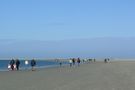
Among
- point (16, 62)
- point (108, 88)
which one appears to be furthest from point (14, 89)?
point (16, 62)

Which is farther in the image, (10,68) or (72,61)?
(72,61)

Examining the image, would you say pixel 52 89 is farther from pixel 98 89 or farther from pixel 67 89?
pixel 98 89

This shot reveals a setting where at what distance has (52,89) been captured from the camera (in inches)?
906

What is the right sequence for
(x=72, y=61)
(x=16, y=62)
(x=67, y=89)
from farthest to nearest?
1. (x=72, y=61)
2. (x=16, y=62)
3. (x=67, y=89)

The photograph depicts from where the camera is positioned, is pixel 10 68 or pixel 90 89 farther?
pixel 10 68

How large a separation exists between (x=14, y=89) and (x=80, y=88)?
3545mm

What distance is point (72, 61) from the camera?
79062 mm

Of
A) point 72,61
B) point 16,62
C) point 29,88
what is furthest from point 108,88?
point 72,61

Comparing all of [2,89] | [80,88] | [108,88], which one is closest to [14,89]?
[2,89]

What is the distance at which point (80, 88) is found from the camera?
23.7 meters

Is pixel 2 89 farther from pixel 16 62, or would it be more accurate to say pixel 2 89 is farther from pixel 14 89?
pixel 16 62

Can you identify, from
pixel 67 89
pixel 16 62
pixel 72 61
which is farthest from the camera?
pixel 72 61

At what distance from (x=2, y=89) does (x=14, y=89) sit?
0.63 meters

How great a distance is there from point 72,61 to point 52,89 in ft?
184
